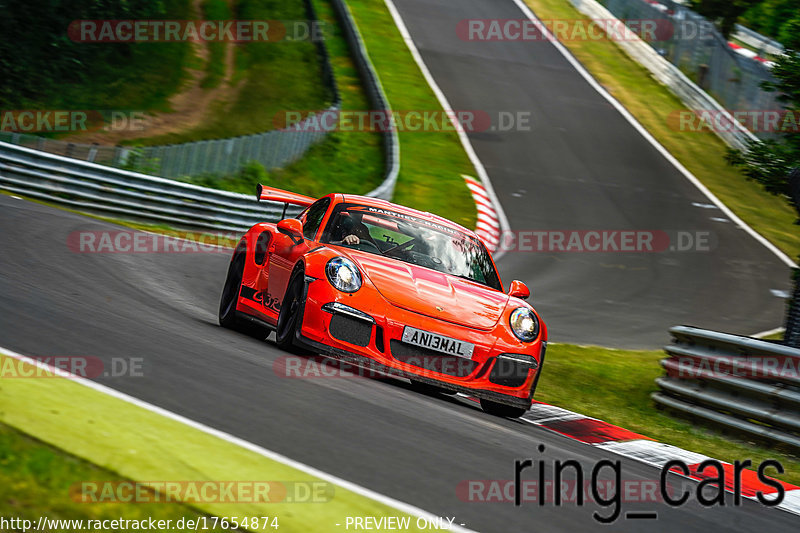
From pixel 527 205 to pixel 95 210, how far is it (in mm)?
10072

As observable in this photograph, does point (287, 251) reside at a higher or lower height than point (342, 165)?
higher

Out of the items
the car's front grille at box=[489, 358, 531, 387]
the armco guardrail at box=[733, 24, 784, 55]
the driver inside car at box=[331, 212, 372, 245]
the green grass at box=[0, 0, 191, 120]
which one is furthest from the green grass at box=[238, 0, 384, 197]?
the armco guardrail at box=[733, 24, 784, 55]

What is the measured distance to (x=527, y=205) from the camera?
23.6 m

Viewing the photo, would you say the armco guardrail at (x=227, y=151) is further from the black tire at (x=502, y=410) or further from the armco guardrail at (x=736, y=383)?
the black tire at (x=502, y=410)

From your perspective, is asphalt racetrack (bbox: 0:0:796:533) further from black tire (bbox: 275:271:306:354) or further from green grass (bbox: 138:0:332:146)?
green grass (bbox: 138:0:332:146)

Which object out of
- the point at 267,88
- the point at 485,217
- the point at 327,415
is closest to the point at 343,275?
the point at 327,415

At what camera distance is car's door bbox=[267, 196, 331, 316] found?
8.21 meters

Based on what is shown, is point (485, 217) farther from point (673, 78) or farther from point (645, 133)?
point (673, 78)

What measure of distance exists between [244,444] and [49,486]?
121 centimetres

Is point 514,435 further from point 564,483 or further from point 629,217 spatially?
point 629,217

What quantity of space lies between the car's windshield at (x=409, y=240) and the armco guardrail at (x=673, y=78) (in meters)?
21.8

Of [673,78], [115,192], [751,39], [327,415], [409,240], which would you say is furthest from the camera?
[751,39]

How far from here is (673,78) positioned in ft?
118

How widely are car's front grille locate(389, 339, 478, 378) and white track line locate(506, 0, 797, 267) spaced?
1566 centimetres
